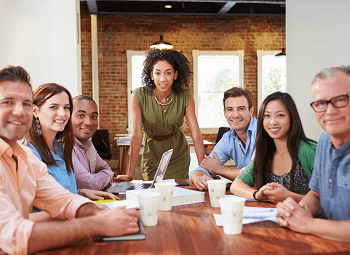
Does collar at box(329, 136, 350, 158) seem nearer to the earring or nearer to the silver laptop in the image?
the silver laptop

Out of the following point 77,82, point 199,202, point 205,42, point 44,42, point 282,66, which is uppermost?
point 205,42

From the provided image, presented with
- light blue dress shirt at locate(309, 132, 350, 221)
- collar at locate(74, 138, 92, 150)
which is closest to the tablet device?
light blue dress shirt at locate(309, 132, 350, 221)

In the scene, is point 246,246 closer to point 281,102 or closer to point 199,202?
point 199,202

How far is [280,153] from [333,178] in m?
0.53

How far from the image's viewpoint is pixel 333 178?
4.00 ft

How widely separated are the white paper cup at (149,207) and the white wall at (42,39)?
1.95m

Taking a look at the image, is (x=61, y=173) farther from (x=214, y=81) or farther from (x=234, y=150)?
(x=214, y=81)

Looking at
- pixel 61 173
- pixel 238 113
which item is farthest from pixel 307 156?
pixel 61 173

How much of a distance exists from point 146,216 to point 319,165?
67 centimetres

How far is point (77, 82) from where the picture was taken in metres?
2.93

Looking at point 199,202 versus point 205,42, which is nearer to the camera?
point 199,202

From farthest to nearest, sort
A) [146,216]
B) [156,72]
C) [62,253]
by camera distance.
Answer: [156,72], [146,216], [62,253]

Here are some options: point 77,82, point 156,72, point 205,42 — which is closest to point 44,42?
point 77,82

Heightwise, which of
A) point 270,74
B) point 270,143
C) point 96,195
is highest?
point 270,74
